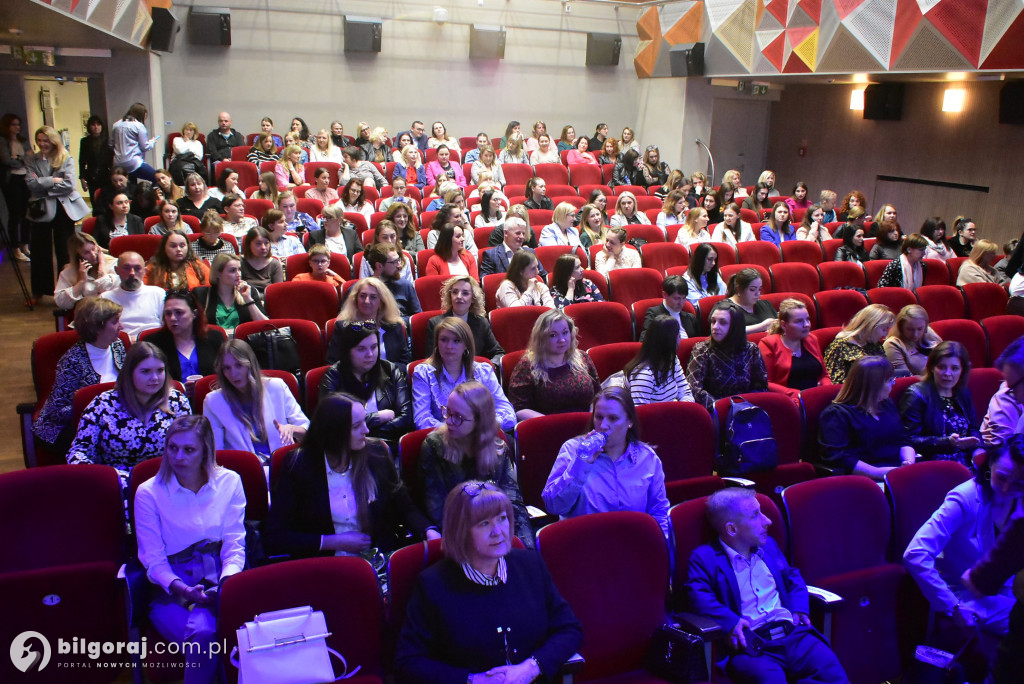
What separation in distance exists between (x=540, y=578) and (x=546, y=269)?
3901mm

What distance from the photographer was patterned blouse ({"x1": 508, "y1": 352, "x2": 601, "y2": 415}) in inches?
139

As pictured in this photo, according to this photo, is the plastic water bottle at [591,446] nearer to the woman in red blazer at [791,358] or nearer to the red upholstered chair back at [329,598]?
the red upholstered chair back at [329,598]

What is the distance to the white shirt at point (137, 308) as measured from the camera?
4168mm

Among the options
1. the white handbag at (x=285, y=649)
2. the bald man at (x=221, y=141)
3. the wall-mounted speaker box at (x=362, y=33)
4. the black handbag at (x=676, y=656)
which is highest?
the wall-mounted speaker box at (x=362, y=33)

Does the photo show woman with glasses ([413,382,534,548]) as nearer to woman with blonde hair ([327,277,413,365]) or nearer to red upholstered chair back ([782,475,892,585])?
red upholstered chair back ([782,475,892,585])

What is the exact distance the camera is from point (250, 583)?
82.0 inches

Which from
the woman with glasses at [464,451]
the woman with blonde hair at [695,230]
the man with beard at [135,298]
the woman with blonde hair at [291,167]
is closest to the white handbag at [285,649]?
the woman with glasses at [464,451]

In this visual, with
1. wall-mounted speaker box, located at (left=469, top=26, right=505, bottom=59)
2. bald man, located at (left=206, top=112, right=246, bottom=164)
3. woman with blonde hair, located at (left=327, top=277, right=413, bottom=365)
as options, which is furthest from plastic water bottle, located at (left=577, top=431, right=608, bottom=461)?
wall-mounted speaker box, located at (left=469, top=26, right=505, bottom=59)

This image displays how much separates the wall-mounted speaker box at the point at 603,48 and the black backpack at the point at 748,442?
379 inches

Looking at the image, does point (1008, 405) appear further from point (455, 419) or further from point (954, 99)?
point (954, 99)

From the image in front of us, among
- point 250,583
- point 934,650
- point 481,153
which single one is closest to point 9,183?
point 481,153

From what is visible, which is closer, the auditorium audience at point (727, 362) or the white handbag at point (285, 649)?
the white handbag at point (285, 649)

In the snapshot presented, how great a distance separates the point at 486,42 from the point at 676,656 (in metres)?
10.3

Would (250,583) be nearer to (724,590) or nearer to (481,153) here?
(724,590)
